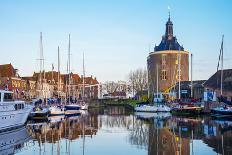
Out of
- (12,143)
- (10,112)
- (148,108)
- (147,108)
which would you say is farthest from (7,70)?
(12,143)

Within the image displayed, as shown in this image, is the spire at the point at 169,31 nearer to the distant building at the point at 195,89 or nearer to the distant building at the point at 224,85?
the distant building at the point at 195,89

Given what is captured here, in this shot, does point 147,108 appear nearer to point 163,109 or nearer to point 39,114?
point 163,109

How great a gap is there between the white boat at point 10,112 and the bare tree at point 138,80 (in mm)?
76742

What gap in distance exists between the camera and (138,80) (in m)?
123

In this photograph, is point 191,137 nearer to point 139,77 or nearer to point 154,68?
point 154,68

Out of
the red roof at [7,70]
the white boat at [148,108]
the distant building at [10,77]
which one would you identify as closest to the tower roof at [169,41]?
the white boat at [148,108]

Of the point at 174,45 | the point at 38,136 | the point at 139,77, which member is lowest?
the point at 38,136

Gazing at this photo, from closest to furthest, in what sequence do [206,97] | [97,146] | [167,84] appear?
1. [97,146]
2. [206,97]
3. [167,84]

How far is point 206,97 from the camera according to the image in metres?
72.4

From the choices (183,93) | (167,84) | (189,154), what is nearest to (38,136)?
(189,154)

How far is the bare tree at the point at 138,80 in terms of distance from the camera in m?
119

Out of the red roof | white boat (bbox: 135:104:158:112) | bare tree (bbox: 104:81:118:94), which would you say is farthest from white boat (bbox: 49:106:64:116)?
bare tree (bbox: 104:81:118:94)

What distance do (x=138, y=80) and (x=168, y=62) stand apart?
73.7 feet

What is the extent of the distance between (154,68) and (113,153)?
80949mm
